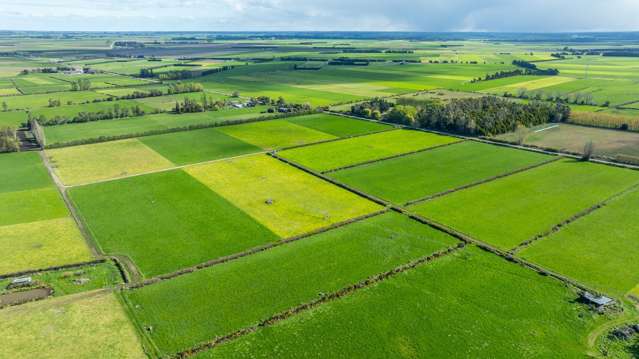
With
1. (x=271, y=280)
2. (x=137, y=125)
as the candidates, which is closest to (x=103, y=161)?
(x=137, y=125)

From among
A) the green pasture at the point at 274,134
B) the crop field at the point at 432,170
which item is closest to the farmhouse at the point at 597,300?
the crop field at the point at 432,170

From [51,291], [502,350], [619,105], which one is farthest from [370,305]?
[619,105]

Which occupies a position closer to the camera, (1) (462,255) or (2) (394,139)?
(1) (462,255)

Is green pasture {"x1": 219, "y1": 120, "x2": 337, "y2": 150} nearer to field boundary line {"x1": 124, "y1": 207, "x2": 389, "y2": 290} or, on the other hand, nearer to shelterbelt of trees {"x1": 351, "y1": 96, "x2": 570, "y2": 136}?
shelterbelt of trees {"x1": 351, "y1": 96, "x2": 570, "y2": 136}

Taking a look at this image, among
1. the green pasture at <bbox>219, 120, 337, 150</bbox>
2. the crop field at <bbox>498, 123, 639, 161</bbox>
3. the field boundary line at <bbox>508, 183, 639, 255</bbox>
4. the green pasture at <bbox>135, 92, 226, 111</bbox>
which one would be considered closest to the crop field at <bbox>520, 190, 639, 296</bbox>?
the field boundary line at <bbox>508, 183, 639, 255</bbox>

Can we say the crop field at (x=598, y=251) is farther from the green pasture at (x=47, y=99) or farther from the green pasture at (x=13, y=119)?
the green pasture at (x=47, y=99)

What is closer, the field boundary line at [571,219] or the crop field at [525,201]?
the field boundary line at [571,219]

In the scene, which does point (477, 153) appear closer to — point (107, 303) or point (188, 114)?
point (107, 303)

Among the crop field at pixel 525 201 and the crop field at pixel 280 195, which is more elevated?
the crop field at pixel 525 201
